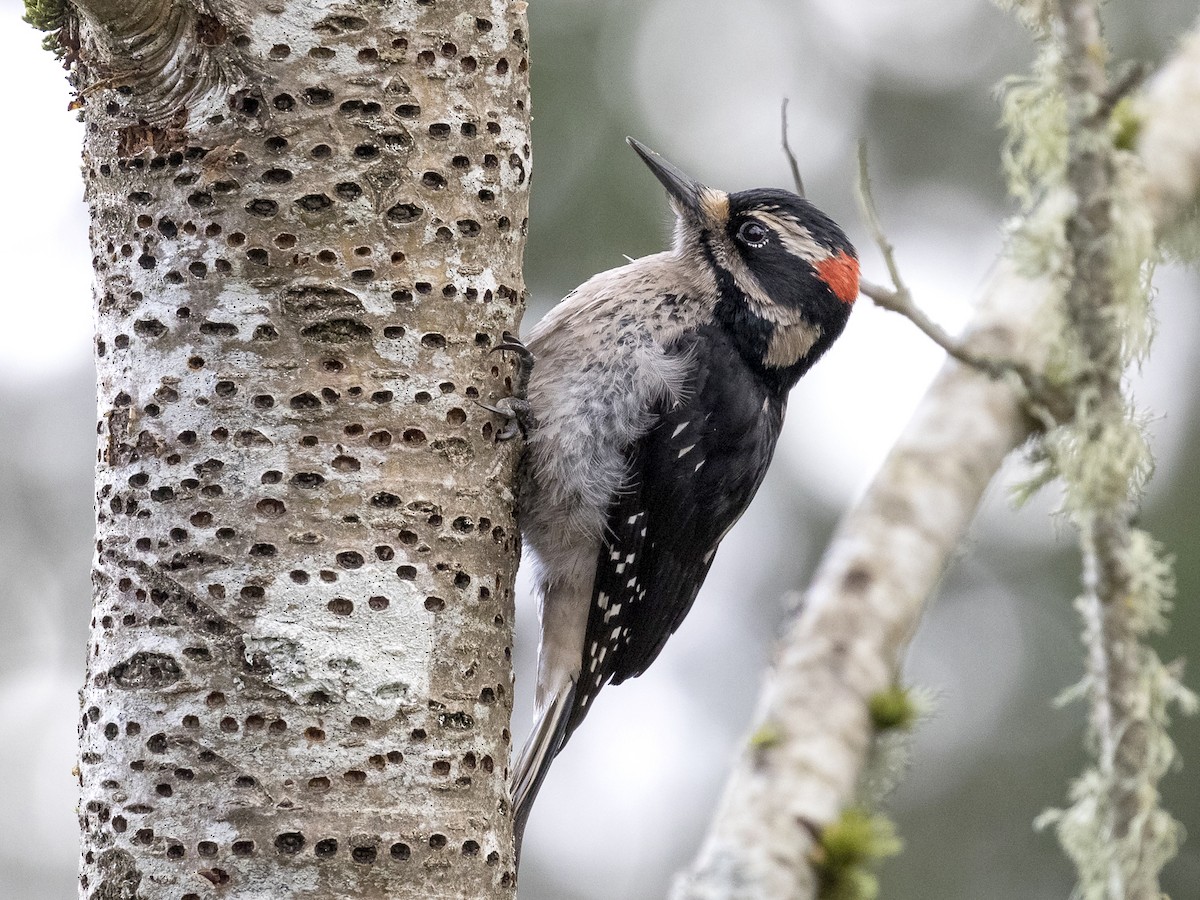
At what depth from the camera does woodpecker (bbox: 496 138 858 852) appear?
3066 mm

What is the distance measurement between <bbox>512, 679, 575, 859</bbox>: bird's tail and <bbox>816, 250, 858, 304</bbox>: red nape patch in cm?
128

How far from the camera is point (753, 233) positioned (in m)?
3.49

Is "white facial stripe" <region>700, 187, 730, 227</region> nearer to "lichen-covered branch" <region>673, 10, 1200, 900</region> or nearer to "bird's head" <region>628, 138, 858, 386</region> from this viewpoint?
"bird's head" <region>628, 138, 858, 386</region>

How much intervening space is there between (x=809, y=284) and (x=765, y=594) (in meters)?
5.03

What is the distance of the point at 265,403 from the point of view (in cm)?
206

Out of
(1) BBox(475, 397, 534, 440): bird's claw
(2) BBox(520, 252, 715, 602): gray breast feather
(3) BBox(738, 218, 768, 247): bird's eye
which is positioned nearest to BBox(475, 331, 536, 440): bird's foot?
(1) BBox(475, 397, 534, 440): bird's claw

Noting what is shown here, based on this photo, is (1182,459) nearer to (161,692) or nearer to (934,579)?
(934,579)

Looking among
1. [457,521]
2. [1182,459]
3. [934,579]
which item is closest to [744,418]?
[934,579]

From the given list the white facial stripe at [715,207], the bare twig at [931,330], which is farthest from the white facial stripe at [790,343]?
the bare twig at [931,330]

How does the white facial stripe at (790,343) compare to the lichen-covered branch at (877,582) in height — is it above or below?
above

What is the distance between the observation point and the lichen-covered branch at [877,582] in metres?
2.69

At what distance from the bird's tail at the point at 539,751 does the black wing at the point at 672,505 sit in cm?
3

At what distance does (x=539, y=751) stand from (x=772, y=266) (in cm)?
142

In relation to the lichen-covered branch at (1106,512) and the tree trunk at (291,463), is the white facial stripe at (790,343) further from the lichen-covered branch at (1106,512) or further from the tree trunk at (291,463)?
the tree trunk at (291,463)
